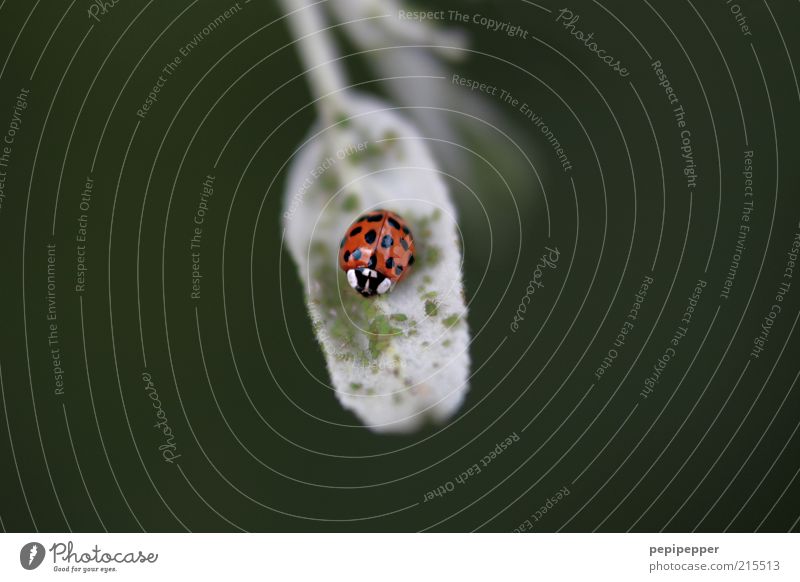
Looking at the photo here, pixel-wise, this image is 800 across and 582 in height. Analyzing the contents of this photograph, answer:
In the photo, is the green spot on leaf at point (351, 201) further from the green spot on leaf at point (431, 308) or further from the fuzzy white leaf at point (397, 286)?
the green spot on leaf at point (431, 308)

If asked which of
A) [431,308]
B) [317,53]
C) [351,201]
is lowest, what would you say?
[431,308]

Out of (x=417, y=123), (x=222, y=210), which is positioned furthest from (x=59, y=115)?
(x=417, y=123)

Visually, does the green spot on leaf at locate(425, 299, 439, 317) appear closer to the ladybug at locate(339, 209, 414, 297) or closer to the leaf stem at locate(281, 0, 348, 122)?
→ the ladybug at locate(339, 209, 414, 297)

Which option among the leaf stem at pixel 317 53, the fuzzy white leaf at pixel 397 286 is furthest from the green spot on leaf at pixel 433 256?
the leaf stem at pixel 317 53

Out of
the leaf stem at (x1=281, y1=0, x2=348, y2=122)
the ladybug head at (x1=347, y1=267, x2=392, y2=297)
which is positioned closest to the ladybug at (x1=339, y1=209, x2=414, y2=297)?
the ladybug head at (x1=347, y1=267, x2=392, y2=297)

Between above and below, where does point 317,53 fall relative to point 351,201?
above

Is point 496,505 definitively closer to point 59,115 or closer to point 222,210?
point 222,210
